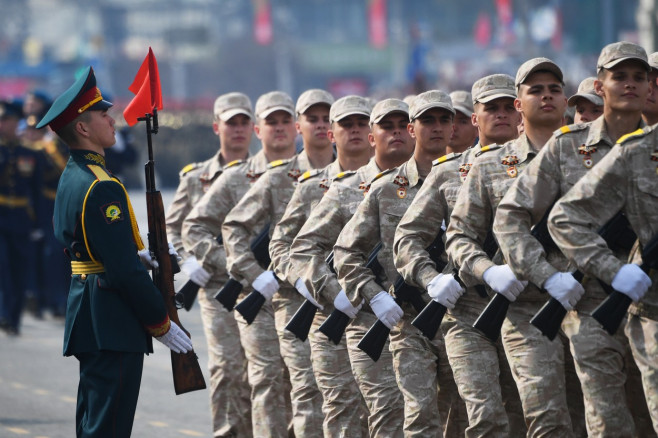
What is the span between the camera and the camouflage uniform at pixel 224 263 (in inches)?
350

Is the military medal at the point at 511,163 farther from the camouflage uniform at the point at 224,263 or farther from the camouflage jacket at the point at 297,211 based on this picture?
the camouflage uniform at the point at 224,263

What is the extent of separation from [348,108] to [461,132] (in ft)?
2.53

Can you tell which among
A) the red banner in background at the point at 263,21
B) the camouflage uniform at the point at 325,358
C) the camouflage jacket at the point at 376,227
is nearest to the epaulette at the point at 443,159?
the camouflage jacket at the point at 376,227

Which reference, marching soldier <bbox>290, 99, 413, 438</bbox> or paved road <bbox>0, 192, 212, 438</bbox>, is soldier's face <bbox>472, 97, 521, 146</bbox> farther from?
paved road <bbox>0, 192, 212, 438</bbox>

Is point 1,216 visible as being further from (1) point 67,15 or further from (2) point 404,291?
(1) point 67,15

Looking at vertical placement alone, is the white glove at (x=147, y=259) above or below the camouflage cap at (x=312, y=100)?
below

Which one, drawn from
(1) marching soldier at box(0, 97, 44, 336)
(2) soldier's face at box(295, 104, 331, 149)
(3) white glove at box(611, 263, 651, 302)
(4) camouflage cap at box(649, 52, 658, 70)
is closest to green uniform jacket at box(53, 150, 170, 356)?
(3) white glove at box(611, 263, 651, 302)

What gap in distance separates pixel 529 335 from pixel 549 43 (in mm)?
70301

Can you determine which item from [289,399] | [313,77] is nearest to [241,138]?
[289,399]

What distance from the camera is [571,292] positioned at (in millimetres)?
6559

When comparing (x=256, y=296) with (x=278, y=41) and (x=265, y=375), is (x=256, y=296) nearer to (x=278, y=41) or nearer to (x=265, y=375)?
(x=265, y=375)

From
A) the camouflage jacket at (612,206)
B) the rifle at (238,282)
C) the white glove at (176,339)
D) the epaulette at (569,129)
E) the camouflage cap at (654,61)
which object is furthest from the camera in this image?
the rifle at (238,282)

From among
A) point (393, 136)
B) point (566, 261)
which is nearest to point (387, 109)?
point (393, 136)

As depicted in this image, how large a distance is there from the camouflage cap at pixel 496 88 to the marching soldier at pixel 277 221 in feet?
5.54
